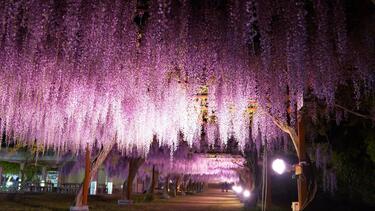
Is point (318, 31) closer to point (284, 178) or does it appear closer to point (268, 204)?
point (268, 204)

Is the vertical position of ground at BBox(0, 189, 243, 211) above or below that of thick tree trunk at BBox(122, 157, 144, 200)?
below

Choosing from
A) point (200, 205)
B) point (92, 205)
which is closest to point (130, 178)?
point (92, 205)

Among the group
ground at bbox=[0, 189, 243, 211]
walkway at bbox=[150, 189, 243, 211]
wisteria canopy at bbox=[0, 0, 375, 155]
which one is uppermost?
wisteria canopy at bbox=[0, 0, 375, 155]

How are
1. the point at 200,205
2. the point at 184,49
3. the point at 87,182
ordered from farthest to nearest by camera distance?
the point at 200,205
the point at 87,182
the point at 184,49

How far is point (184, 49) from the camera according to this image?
6.45 metres

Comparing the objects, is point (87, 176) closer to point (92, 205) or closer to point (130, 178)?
point (92, 205)

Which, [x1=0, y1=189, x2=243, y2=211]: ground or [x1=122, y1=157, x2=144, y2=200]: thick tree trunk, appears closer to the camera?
[x1=0, y1=189, x2=243, y2=211]: ground

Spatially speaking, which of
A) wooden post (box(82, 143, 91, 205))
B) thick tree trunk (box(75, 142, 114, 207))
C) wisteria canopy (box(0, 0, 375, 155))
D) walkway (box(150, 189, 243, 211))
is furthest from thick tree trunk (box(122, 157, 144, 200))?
wisteria canopy (box(0, 0, 375, 155))

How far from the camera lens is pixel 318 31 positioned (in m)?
6.03

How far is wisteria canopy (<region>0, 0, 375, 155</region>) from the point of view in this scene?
5934 mm

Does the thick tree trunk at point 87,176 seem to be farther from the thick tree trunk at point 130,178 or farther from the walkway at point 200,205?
the thick tree trunk at point 130,178

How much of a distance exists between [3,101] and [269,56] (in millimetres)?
5791

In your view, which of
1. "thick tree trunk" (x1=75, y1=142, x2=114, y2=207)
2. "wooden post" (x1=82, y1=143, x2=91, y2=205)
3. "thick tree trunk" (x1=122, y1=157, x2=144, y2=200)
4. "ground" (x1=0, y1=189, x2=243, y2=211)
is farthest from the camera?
"thick tree trunk" (x1=122, y1=157, x2=144, y2=200)

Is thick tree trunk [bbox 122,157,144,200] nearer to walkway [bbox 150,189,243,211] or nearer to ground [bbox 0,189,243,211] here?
ground [bbox 0,189,243,211]
